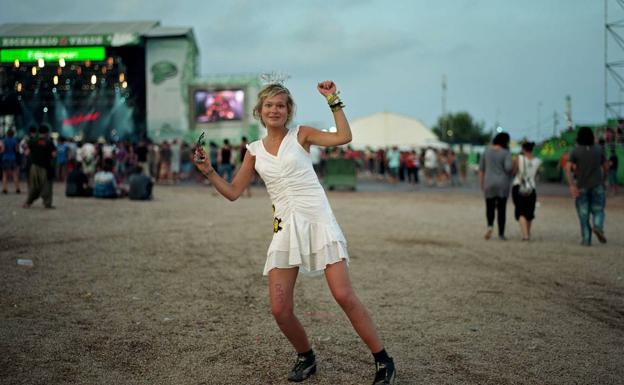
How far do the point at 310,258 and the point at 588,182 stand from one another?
862cm

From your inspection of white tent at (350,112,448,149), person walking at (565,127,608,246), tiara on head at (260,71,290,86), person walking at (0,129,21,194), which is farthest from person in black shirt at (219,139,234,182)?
white tent at (350,112,448,149)

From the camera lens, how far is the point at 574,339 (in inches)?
212

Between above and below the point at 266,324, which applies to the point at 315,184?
above

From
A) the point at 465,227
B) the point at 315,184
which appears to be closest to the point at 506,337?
the point at 315,184

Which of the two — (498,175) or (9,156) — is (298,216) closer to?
(498,175)

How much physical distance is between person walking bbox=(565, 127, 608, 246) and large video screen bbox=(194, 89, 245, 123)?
3662 cm

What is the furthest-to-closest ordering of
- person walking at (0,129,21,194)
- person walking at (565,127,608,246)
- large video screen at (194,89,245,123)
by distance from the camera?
large video screen at (194,89,245,123) < person walking at (0,129,21,194) < person walking at (565,127,608,246)

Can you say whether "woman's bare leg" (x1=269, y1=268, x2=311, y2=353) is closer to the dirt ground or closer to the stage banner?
the dirt ground

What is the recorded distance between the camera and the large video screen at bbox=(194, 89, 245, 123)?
4681 cm

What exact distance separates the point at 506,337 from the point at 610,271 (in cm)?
403

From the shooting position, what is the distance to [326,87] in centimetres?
429

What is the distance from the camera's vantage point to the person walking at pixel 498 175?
12.0 metres

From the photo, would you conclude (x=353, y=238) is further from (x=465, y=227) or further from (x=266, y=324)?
(x=266, y=324)

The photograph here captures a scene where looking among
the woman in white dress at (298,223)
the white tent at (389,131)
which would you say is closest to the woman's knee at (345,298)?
the woman in white dress at (298,223)
